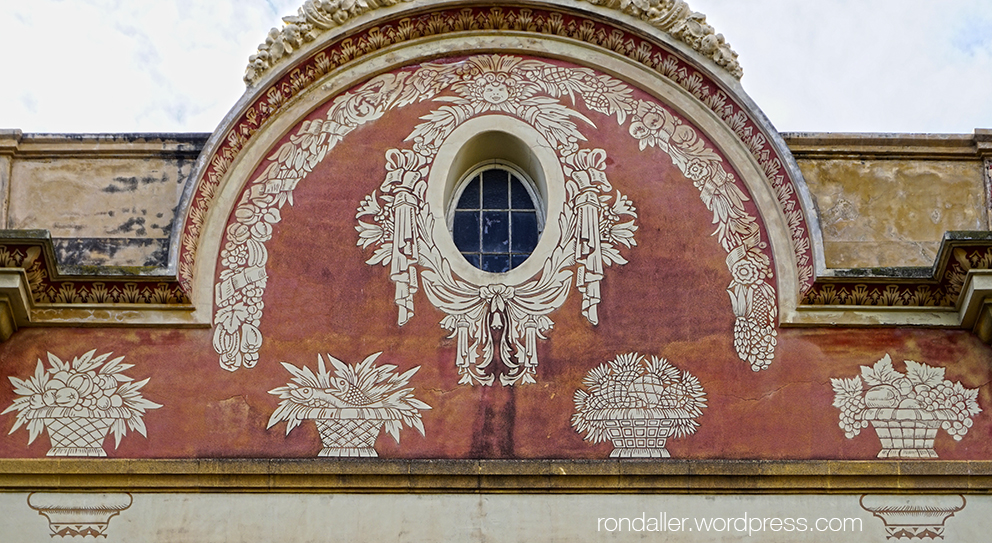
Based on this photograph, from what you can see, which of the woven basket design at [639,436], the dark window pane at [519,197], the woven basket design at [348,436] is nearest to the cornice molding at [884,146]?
the dark window pane at [519,197]

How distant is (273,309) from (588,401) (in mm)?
2252

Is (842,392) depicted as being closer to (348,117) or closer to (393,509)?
(393,509)

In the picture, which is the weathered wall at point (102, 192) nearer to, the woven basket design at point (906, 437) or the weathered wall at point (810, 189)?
the weathered wall at point (810, 189)

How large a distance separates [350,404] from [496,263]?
155cm

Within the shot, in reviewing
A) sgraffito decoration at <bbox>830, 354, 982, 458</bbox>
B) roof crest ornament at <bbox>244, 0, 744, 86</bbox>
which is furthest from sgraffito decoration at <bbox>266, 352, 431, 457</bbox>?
sgraffito decoration at <bbox>830, 354, 982, 458</bbox>

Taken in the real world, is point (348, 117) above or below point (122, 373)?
above

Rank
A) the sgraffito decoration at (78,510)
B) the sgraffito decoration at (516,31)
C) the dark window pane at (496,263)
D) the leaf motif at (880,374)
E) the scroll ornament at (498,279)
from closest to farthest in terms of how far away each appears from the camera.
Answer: the sgraffito decoration at (78,510) → the leaf motif at (880,374) → the scroll ornament at (498,279) → the sgraffito decoration at (516,31) → the dark window pane at (496,263)

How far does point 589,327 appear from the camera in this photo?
11.1 meters

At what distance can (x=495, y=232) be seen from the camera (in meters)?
11.6

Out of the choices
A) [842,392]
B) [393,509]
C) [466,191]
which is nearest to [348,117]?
[466,191]

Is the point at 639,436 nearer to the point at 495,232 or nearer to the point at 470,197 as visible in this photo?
the point at 495,232

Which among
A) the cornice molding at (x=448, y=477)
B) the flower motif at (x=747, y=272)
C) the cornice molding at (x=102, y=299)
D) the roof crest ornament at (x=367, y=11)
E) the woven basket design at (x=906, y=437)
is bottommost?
the cornice molding at (x=448, y=477)

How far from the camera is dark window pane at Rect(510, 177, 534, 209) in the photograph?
11766 mm

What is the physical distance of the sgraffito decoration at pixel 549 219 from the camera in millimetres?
11055
